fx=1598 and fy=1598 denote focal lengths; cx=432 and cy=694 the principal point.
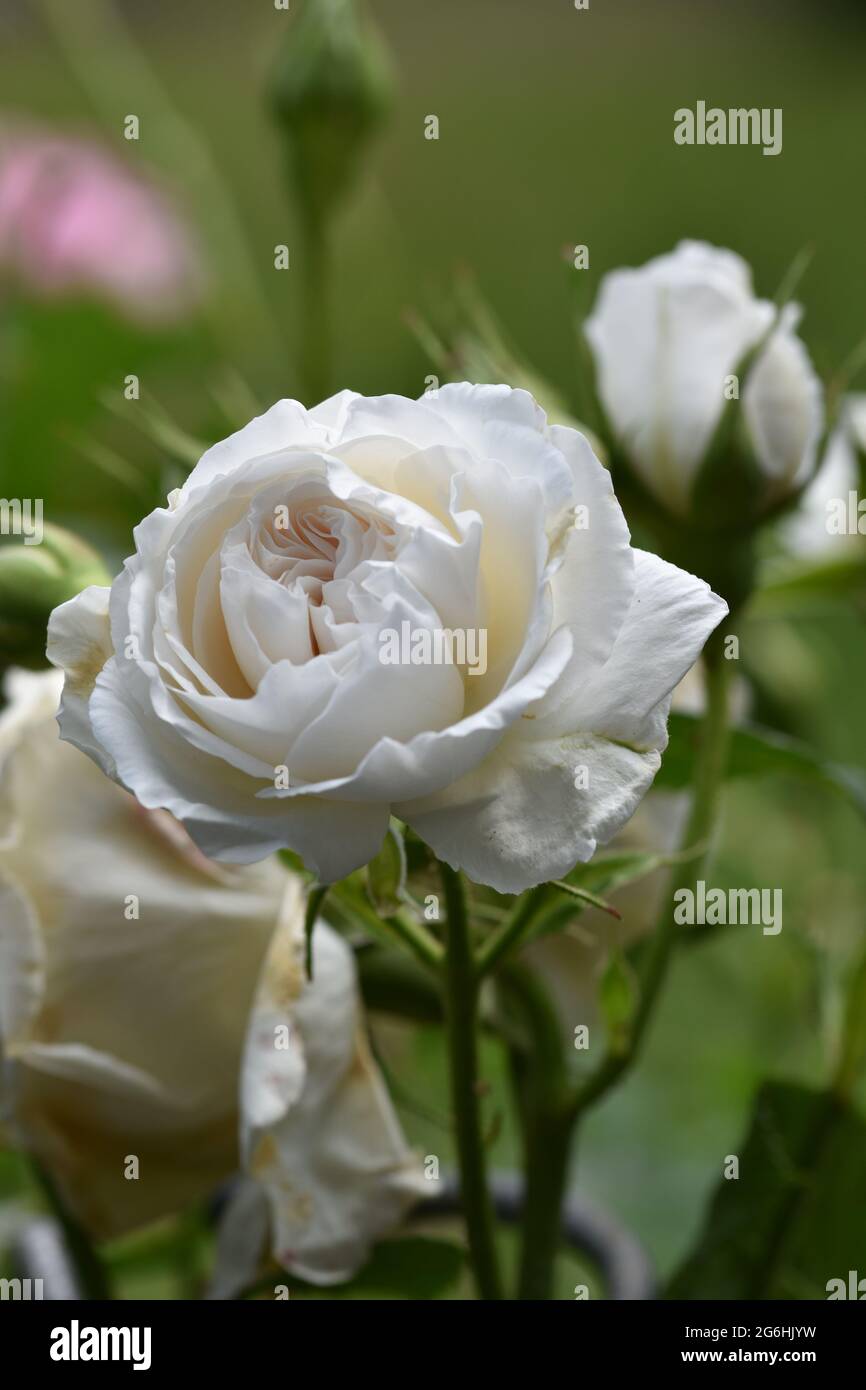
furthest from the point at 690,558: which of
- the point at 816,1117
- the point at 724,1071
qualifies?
the point at 724,1071

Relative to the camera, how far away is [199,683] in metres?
0.16

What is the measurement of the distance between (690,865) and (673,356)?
79 millimetres

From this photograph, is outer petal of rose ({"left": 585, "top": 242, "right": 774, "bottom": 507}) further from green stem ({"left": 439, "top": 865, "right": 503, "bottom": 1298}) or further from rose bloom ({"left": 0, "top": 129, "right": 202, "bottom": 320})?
rose bloom ({"left": 0, "top": 129, "right": 202, "bottom": 320})

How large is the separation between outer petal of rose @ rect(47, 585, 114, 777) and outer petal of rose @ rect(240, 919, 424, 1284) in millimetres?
61

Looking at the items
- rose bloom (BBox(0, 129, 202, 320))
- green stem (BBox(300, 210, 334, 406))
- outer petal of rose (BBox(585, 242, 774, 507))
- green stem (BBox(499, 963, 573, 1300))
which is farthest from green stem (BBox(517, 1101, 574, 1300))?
rose bloom (BBox(0, 129, 202, 320))

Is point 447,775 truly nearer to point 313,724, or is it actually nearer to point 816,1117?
point 313,724

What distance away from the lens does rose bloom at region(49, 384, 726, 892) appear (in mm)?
154

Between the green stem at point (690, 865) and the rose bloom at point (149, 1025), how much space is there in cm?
3

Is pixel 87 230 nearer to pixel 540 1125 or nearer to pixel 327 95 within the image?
pixel 327 95

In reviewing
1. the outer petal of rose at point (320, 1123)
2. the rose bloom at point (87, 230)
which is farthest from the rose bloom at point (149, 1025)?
the rose bloom at point (87, 230)

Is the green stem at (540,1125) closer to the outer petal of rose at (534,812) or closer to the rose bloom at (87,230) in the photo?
the outer petal of rose at (534,812)

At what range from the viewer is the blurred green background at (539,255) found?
0.40m

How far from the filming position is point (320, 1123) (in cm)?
23
